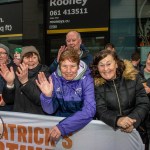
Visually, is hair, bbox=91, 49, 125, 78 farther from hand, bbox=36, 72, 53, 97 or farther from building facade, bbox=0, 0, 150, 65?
building facade, bbox=0, 0, 150, 65

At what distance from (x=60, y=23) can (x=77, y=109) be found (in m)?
6.89

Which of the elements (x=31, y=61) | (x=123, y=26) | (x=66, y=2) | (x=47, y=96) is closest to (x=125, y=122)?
(x=47, y=96)

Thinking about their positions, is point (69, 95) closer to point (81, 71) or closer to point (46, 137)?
point (81, 71)

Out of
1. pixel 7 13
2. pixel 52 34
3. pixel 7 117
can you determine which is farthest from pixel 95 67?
pixel 7 13

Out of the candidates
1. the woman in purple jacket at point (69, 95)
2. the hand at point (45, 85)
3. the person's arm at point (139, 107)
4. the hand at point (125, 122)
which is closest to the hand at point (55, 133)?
the woman in purple jacket at point (69, 95)

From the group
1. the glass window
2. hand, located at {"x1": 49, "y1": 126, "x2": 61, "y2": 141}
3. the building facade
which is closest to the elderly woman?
hand, located at {"x1": 49, "y1": 126, "x2": 61, "y2": 141}

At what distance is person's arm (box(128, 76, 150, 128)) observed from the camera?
3348mm

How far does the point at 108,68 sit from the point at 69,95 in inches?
18.7

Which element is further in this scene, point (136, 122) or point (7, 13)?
point (7, 13)

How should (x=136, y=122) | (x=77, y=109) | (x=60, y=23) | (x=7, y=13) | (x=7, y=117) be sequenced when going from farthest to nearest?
(x=7, y=13) → (x=60, y=23) → (x=7, y=117) → (x=77, y=109) → (x=136, y=122)

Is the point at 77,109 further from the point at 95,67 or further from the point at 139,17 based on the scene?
the point at 139,17

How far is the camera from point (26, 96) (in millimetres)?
3943

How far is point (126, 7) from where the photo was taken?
9484 millimetres

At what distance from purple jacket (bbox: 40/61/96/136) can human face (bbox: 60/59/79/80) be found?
0.04 metres
